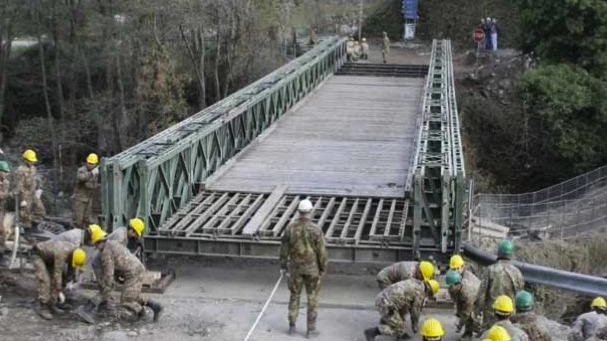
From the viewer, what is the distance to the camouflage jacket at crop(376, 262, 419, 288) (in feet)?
31.0

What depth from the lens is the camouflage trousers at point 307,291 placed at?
367 inches

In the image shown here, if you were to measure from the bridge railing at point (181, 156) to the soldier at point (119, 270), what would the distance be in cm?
153

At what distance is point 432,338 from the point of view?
7.88 meters

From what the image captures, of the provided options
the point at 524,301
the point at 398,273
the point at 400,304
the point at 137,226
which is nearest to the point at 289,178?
the point at 137,226

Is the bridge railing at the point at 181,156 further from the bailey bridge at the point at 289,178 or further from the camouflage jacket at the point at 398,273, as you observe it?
the camouflage jacket at the point at 398,273

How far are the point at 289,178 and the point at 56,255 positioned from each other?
5769 millimetres

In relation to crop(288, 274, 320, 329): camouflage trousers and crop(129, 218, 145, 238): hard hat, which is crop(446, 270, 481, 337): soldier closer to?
crop(288, 274, 320, 329): camouflage trousers

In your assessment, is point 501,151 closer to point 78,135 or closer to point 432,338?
point 78,135

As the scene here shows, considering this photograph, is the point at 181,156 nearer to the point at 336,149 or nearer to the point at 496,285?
the point at 336,149

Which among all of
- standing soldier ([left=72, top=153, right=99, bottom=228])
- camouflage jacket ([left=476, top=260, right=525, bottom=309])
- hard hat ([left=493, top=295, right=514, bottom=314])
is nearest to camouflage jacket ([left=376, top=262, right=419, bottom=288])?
camouflage jacket ([left=476, top=260, right=525, bottom=309])

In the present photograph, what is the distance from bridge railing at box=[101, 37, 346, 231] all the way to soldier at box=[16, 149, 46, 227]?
149cm

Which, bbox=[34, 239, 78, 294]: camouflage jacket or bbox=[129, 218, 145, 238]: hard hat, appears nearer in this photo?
bbox=[34, 239, 78, 294]: camouflage jacket

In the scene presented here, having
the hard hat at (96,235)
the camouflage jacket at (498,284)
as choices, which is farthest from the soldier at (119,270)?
the camouflage jacket at (498,284)

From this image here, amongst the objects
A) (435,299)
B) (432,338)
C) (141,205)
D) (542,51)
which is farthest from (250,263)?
(542,51)
